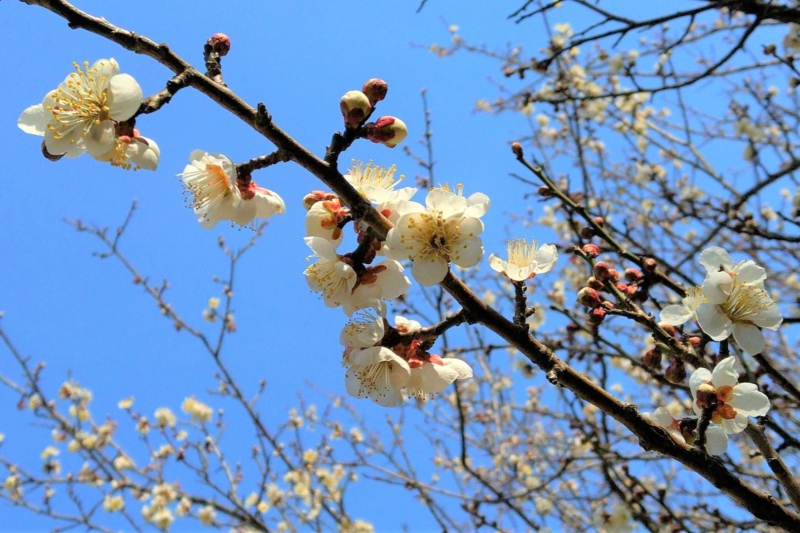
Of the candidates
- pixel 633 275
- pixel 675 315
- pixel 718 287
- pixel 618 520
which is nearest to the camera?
pixel 718 287

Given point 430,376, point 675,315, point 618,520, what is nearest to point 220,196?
point 430,376

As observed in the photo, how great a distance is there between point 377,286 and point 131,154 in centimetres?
67

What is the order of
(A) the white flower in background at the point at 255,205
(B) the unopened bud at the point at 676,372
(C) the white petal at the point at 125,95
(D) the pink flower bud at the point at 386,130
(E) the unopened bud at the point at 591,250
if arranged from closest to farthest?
1. (C) the white petal at the point at 125,95
2. (D) the pink flower bud at the point at 386,130
3. (A) the white flower in background at the point at 255,205
4. (B) the unopened bud at the point at 676,372
5. (E) the unopened bud at the point at 591,250

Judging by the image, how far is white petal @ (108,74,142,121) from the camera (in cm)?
122

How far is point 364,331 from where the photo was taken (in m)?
1.34

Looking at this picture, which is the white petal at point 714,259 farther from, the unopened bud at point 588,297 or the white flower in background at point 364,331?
the white flower in background at point 364,331

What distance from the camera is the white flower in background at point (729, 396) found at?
1.32m

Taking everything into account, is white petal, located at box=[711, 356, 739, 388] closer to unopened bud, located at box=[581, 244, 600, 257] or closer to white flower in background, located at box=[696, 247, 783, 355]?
white flower in background, located at box=[696, 247, 783, 355]

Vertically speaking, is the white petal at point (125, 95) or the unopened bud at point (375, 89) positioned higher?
the unopened bud at point (375, 89)

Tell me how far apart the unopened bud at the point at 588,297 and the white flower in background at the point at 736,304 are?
28 centimetres

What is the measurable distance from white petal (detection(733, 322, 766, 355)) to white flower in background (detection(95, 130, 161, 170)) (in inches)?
61.9

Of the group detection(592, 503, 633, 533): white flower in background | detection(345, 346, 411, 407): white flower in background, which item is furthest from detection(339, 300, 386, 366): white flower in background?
detection(592, 503, 633, 533): white flower in background

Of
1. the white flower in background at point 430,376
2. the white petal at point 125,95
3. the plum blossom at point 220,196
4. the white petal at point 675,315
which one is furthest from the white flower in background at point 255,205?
the white petal at point 675,315

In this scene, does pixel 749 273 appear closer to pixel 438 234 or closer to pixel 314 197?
pixel 438 234
